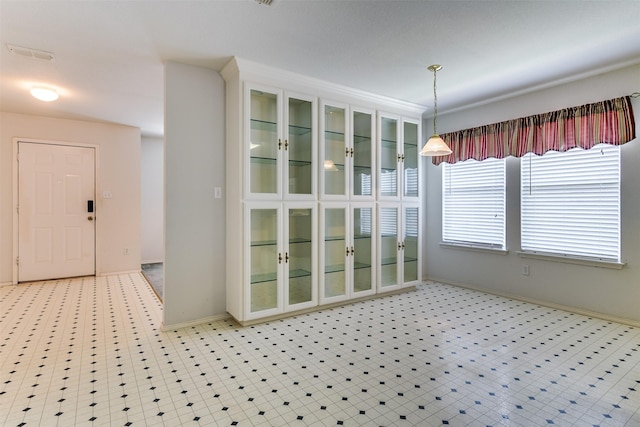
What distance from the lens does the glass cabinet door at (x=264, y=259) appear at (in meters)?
3.32

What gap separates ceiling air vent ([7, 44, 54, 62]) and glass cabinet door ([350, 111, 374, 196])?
3.06 metres

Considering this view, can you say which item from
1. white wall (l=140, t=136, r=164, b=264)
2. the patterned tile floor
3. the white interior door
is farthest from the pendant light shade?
white wall (l=140, t=136, r=164, b=264)

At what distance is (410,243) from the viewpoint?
15.0 ft

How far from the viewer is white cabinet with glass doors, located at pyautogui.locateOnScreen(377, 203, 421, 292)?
4.29 meters

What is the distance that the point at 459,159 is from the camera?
4668mm

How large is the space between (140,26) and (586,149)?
4.36 meters

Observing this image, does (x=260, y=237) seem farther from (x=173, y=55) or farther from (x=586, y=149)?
(x=586, y=149)

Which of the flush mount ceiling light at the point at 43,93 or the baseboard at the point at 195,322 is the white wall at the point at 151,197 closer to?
the flush mount ceiling light at the point at 43,93

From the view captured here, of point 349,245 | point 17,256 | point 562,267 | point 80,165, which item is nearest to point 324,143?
point 349,245

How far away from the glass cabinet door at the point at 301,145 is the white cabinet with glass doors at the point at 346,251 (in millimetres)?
349

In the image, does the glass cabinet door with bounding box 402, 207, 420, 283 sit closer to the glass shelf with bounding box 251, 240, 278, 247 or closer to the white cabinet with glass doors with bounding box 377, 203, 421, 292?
the white cabinet with glass doors with bounding box 377, 203, 421, 292

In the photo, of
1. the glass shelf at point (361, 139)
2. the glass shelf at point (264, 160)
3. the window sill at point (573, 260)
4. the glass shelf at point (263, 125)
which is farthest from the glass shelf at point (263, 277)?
the window sill at point (573, 260)

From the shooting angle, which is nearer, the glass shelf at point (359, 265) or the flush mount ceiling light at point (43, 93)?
the flush mount ceiling light at point (43, 93)

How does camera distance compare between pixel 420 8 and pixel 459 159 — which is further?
pixel 459 159
